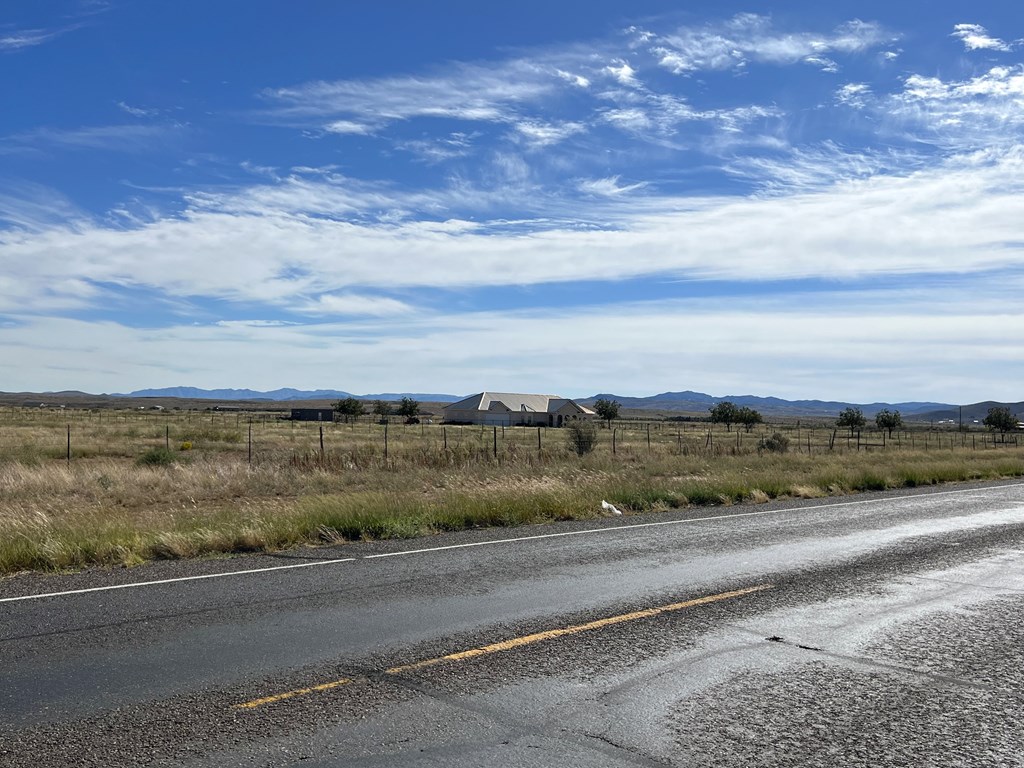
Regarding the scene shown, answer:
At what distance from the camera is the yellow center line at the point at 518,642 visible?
5625 mm

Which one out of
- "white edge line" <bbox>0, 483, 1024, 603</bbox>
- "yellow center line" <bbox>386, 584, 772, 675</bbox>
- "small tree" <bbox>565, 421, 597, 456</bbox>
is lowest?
"white edge line" <bbox>0, 483, 1024, 603</bbox>

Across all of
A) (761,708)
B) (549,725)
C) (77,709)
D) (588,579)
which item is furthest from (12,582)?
(761,708)

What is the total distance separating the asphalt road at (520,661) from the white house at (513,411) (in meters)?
97.2

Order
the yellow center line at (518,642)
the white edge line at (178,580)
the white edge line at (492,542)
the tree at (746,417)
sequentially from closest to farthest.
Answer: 1. the yellow center line at (518,642)
2. the white edge line at (178,580)
3. the white edge line at (492,542)
4. the tree at (746,417)

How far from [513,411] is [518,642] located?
351 feet

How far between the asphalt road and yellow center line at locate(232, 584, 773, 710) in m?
0.03

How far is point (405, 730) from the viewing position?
5020mm

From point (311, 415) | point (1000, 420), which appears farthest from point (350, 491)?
point (311, 415)

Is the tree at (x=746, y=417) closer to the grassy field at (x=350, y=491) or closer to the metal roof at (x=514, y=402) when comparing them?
the metal roof at (x=514, y=402)

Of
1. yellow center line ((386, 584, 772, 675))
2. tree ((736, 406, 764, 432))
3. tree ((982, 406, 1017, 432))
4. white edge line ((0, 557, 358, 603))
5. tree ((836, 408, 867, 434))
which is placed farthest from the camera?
tree ((736, 406, 764, 432))

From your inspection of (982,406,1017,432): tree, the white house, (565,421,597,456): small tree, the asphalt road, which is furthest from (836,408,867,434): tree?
the asphalt road

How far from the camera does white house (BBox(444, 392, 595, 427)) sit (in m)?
111

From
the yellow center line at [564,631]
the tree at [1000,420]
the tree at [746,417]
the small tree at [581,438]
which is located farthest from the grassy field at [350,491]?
the tree at [1000,420]

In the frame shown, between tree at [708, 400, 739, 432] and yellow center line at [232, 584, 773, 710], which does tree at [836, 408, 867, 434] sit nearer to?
tree at [708, 400, 739, 432]
